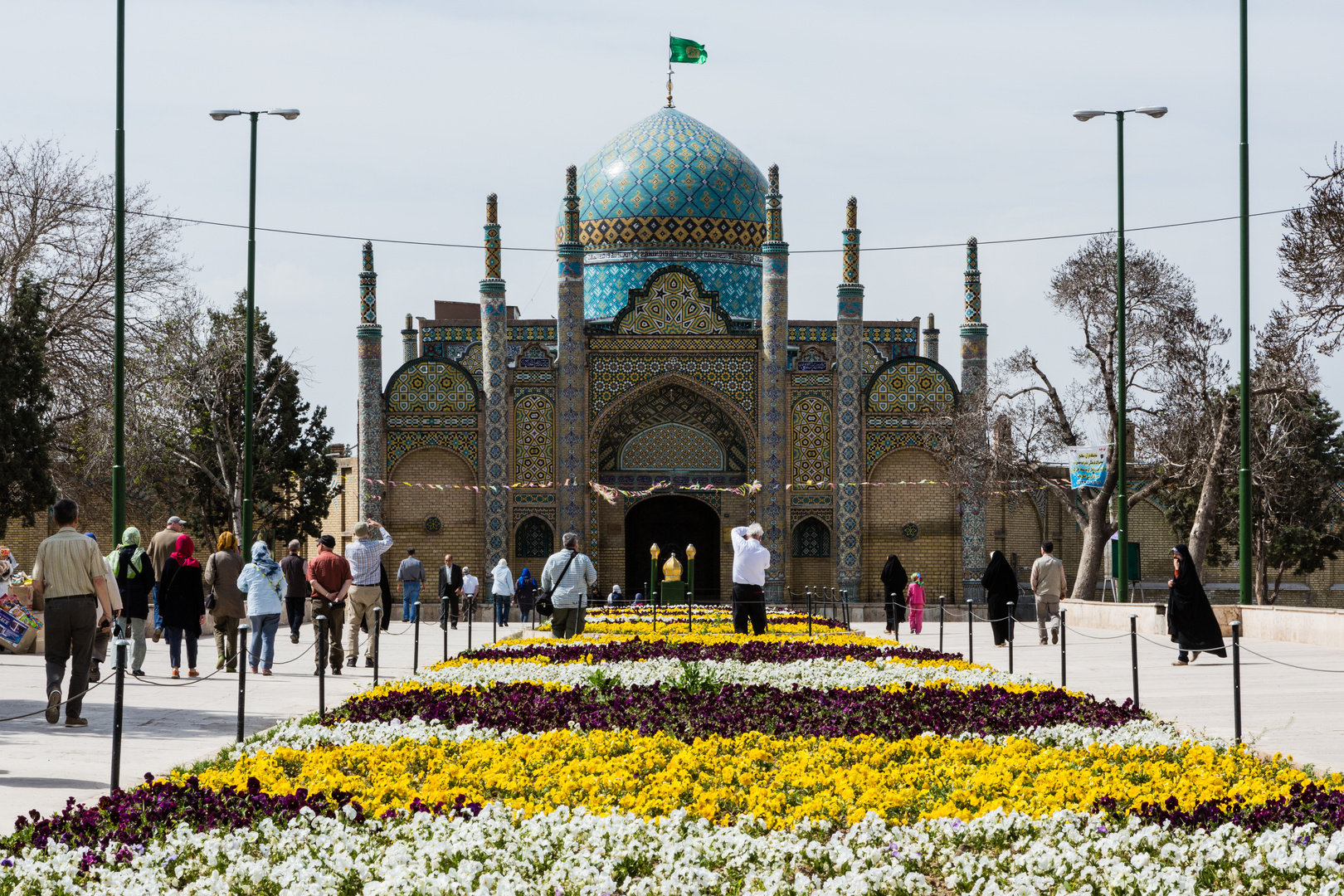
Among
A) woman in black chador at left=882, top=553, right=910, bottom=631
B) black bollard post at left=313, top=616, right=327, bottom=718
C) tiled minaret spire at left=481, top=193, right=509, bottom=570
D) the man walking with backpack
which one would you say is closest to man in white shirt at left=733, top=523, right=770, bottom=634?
the man walking with backpack

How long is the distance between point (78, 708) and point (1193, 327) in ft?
76.8

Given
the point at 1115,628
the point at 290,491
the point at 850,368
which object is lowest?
the point at 1115,628

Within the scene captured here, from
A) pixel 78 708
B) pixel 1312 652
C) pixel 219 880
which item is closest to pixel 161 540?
pixel 78 708

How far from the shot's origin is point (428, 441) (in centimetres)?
3491

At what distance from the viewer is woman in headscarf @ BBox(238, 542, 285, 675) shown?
1527 cm

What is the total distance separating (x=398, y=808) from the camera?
22.5 ft

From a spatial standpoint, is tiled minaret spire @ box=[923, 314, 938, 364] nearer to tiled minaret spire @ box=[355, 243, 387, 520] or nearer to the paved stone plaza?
tiled minaret spire @ box=[355, 243, 387, 520]

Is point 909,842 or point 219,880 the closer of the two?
point 219,880

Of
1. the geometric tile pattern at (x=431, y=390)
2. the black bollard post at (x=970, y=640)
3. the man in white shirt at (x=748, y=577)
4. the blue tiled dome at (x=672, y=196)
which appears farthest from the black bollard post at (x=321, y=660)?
the blue tiled dome at (x=672, y=196)

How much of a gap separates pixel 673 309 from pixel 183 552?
70.5 feet

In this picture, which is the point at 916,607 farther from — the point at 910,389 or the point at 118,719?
the point at 118,719

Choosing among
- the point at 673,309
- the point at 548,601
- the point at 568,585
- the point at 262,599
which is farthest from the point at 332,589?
Answer: the point at 673,309

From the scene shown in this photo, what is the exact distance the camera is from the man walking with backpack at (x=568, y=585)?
1590 centimetres

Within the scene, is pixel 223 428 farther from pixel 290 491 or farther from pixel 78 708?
pixel 78 708
